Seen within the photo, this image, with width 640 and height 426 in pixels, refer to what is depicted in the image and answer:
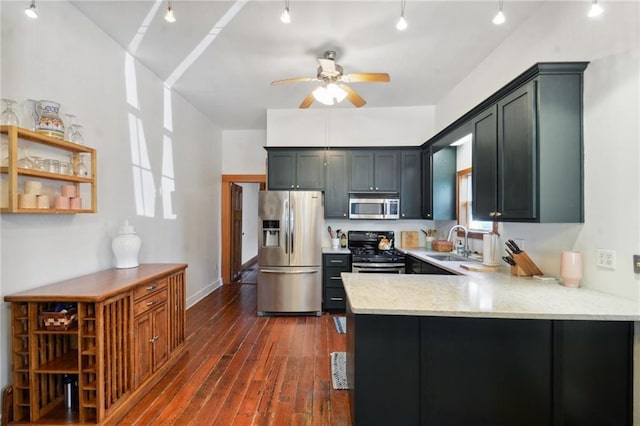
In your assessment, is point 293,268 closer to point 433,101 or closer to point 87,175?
point 87,175

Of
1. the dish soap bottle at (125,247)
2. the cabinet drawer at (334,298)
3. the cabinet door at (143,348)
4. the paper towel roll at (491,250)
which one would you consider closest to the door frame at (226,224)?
the cabinet drawer at (334,298)

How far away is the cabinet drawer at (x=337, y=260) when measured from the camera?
4113 mm

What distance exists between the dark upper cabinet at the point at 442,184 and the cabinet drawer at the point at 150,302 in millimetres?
3373

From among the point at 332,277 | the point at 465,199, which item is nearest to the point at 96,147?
the point at 332,277

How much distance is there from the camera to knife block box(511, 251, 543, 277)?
230cm

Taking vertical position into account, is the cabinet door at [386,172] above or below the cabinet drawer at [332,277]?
above

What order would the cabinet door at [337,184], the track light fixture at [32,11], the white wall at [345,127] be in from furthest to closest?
the white wall at [345,127] → the cabinet door at [337,184] → the track light fixture at [32,11]

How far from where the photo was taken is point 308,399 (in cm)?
222

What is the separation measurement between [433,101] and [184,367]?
15.0 feet

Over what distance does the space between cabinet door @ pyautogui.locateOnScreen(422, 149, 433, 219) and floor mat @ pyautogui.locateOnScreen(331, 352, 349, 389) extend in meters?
2.30

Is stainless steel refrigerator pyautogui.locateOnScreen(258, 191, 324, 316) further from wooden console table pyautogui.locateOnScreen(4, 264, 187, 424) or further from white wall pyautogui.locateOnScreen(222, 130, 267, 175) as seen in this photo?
white wall pyautogui.locateOnScreen(222, 130, 267, 175)

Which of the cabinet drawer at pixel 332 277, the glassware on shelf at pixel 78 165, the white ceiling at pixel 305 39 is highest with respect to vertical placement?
the white ceiling at pixel 305 39

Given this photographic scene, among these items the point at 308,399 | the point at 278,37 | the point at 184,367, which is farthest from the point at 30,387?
the point at 278,37

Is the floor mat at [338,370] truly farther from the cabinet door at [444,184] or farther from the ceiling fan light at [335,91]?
the ceiling fan light at [335,91]
